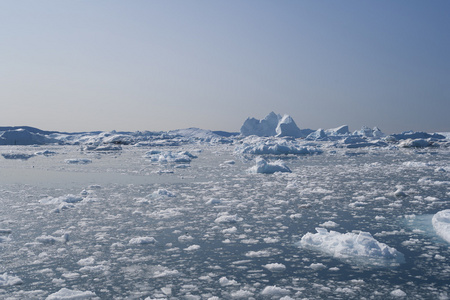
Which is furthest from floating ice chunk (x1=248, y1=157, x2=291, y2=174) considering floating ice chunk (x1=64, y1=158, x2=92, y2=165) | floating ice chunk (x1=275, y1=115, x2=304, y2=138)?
floating ice chunk (x1=275, y1=115, x2=304, y2=138)

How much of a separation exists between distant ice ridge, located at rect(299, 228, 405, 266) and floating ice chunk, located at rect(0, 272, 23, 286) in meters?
3.40

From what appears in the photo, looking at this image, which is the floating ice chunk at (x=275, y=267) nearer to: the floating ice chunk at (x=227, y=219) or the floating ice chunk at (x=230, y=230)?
the floating ice chunk at (x=230, y=230)

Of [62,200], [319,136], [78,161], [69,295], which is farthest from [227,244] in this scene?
[319,136]

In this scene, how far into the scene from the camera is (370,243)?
15.5 ft

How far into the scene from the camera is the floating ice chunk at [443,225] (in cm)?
539

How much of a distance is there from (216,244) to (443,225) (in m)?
3.47

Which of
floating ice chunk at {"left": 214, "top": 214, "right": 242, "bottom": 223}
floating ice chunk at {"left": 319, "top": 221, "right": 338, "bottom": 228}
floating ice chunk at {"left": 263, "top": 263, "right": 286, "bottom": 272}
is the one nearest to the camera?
floating ice chunk at {"left": 263, "top": 263, "right": 286, "bottom": 272}

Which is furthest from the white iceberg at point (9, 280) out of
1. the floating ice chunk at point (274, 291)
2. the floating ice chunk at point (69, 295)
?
the floating ice chunk at point (274, 291)

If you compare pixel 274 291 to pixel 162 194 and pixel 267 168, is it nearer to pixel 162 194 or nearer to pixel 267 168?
pixel 162 194

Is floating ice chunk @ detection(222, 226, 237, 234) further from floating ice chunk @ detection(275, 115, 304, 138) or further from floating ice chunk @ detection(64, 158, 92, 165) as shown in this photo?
floating ice chunk @ detection(275, 115, 304, 138)

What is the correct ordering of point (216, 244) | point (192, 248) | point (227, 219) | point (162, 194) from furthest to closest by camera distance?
1. point (162, 194)
2. point (227, 219)
3. point (216, 244)
4. point (192, 248)

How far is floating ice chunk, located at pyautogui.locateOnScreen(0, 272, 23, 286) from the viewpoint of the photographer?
3.77 metres

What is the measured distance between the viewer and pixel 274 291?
3.58m

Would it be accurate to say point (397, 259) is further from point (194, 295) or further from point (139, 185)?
point (139, 185)
